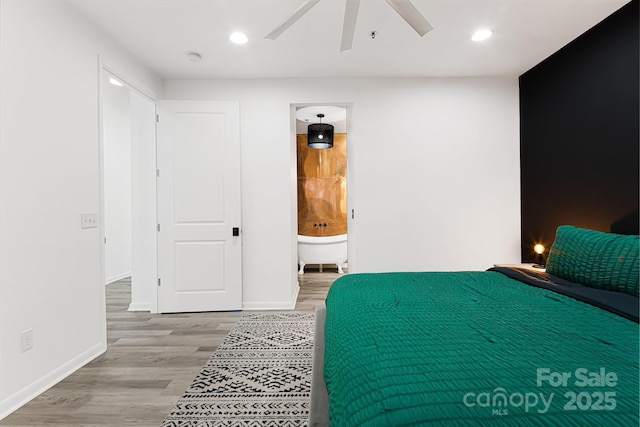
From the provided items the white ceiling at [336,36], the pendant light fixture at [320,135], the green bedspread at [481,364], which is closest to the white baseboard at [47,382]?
the green bedspread at [481,364]

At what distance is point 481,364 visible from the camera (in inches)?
35.8

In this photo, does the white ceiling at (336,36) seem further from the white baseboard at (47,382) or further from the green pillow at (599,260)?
the white baseboard at (47,382)

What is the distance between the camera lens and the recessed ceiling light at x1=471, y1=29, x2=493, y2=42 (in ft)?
8.92

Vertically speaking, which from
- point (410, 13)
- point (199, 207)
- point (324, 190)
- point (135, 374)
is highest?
point (410, 13)

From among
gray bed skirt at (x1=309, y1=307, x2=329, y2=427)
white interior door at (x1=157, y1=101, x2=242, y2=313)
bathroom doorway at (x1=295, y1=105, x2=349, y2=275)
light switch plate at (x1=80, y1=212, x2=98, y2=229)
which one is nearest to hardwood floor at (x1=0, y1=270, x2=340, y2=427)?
white interior door at (x1=157, y1=101, x2=242, y2=313)

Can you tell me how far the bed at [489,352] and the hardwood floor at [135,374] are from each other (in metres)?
1.09

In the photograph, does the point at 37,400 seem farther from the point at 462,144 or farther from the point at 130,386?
the point at 462,144

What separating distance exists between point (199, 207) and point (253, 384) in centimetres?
211

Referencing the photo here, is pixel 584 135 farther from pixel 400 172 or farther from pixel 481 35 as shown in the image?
pixel 400 172

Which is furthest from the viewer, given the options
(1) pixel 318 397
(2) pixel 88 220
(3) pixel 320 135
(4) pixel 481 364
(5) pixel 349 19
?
(3) pixel 320 135

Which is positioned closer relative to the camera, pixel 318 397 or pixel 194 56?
pixel 318 397

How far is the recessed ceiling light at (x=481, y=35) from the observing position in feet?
8.92

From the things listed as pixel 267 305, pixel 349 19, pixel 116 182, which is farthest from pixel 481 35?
pixel 116 182

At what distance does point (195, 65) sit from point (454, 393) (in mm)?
3604
